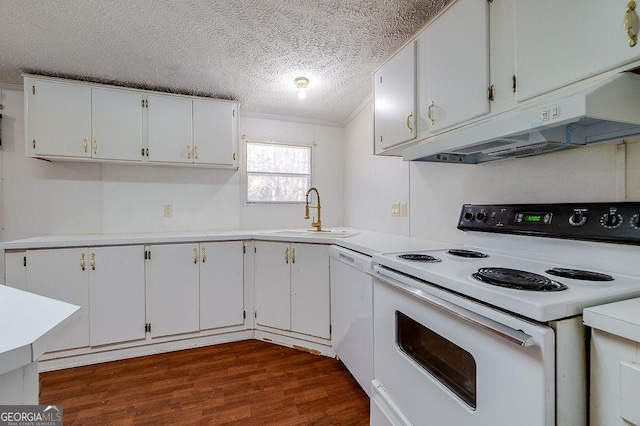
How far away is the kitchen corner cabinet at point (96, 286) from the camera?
78.9 inches

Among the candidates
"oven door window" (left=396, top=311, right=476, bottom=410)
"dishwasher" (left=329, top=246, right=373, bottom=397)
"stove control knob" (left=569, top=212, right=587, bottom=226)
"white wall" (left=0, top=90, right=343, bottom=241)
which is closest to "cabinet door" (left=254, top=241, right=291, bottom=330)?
"dishwasher" (left=329, top=246, right=373, bottom=397)

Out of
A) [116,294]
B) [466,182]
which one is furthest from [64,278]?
[466,182]

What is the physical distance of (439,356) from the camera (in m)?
1.01

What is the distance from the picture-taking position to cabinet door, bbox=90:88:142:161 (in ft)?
7.47

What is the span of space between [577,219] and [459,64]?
33.1 inches

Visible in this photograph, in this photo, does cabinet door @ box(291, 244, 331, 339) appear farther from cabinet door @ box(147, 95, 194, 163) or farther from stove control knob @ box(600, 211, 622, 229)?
stove control knob @ box(600, 211, 622, 229)

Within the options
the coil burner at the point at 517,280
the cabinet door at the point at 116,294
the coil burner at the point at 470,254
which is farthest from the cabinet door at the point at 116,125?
the coil burner at the point at 517,280

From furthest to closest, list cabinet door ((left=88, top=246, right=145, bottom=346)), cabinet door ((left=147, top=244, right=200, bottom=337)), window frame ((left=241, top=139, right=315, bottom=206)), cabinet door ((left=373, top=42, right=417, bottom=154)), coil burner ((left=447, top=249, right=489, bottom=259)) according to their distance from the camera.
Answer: window frame ((left=241, top=139, right=315, bottom=206))
cabinet door ((left=147, top=244, right=200, bottom=337))
cabinet door ((left=88, top=246, right=145, bottom=346))
cabinet door ((left=373, top=42, right=417, bottom=154))
coil burner ((left=447, top=249, right=489, bottom=259))

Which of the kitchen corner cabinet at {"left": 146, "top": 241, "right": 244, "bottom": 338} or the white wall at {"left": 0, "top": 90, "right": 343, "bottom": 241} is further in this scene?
the white wall at {"left": 0, "top": 90, "right": 343, "bottom": 241}

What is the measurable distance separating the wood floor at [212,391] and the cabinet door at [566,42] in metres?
1.80

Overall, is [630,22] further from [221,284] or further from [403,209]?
[221,284]

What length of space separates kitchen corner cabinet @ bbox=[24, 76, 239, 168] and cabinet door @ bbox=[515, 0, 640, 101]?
2324 mm

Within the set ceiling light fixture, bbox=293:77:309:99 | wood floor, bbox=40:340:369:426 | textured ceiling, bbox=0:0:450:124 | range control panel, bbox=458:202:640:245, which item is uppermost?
textured ceiling, bbox=0:0:450:124

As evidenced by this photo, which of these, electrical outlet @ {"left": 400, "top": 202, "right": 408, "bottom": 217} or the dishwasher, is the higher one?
electrical outlet @ {"left": 400, "top": 202, "right": 408, "bottom": 217}
